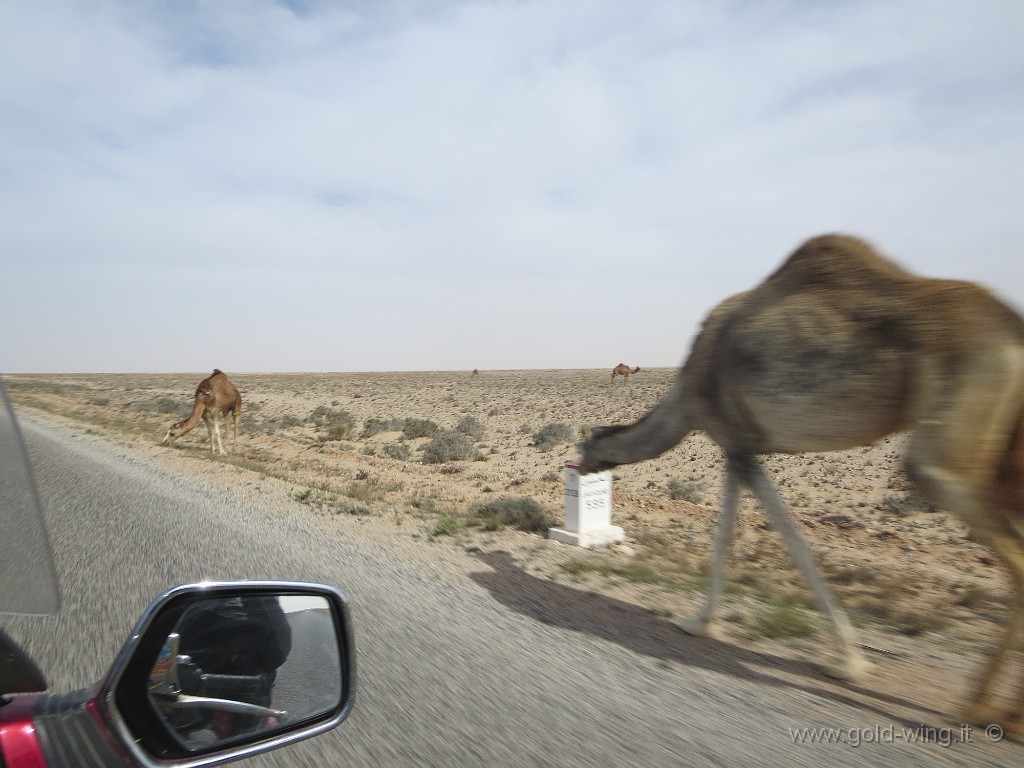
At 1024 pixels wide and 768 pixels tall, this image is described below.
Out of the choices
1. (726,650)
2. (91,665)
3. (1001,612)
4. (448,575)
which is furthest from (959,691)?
(91,665)

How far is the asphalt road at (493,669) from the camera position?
389 cm

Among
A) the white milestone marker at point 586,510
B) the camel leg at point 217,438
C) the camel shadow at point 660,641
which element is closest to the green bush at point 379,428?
the camel leg at point 217,438

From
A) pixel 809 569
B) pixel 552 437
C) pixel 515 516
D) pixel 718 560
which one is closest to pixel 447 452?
pixel 552 437

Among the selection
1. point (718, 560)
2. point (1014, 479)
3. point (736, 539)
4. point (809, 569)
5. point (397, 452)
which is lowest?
point (397, 452)

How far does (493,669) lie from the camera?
5.01m

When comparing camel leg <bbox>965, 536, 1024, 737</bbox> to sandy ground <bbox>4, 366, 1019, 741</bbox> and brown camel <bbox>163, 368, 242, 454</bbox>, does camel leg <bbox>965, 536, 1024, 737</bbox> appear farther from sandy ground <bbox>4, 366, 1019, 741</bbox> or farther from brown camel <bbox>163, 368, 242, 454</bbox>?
brown camel <bbox>163, 368, 242, 454</bbox>

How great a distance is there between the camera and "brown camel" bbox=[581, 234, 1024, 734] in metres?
4.07

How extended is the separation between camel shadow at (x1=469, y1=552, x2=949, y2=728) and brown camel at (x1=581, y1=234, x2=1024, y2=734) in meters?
0.24

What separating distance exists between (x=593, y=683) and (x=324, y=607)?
2837 mm

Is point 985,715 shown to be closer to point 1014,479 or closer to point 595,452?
point 1014,479

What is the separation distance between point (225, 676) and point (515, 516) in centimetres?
838

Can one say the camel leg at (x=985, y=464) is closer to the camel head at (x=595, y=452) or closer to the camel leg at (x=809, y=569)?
the camel leg at (x=809, y=569)

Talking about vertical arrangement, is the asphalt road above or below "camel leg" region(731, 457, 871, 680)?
below

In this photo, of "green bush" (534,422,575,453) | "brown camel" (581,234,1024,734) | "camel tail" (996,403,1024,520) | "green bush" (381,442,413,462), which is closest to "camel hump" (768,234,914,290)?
"brown camel" (581,234,1024,734)
